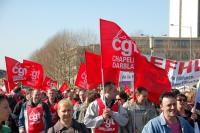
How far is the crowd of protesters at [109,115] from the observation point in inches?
215

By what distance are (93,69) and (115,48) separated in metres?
2.66

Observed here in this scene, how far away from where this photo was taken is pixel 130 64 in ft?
27.5

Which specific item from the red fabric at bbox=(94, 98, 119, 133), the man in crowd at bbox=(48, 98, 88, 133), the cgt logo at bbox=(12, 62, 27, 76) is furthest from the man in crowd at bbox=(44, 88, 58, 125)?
the cgt logo at bbox=(12, 62, 27, 76)

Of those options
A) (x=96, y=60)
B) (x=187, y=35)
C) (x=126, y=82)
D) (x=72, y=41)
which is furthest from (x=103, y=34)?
(x=187, y=35)

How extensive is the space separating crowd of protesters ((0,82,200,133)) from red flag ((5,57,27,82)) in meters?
4.46

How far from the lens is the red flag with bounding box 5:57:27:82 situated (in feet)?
53.1

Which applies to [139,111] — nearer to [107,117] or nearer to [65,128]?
[107,117]

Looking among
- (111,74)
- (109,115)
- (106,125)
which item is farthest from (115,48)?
(106,125)

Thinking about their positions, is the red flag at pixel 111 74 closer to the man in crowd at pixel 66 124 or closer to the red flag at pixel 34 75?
the man in crowd at pixel 66 124

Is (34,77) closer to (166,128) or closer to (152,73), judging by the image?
(152,73)

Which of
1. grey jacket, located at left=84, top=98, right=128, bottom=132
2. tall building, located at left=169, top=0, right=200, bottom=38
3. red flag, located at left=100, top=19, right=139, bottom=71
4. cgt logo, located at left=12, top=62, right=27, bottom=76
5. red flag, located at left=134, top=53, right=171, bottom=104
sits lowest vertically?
grey jacket, located at left=84, top=98, right=128, bottom=132

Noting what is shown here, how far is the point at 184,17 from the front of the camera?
113m

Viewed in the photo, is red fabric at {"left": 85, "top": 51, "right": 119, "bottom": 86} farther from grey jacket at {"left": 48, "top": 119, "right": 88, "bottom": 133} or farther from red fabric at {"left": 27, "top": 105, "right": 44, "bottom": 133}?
grey jacket at {"left": 48, "top": 119, "right": 88, "bottom": 133}

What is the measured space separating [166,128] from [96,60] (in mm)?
6874
